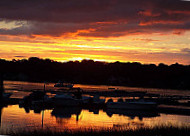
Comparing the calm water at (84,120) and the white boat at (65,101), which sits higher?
the white boat at (65,101)

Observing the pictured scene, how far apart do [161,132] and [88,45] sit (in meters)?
6.16

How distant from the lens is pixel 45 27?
400 inches

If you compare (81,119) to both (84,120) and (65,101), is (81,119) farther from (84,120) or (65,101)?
(65,101)

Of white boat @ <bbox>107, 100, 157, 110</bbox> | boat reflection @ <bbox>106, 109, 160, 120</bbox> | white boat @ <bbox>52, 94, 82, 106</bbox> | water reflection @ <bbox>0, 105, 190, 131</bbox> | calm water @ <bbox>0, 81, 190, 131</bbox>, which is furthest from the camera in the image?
white boat @ <bbox>52, 94, 82, 106</bbox>

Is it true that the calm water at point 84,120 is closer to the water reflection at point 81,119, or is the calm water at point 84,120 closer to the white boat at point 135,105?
the water reflection at point 81,119

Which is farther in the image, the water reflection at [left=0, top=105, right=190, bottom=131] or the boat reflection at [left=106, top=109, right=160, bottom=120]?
the boat reflection at [left=106, top=109, right=160, bottom=120]

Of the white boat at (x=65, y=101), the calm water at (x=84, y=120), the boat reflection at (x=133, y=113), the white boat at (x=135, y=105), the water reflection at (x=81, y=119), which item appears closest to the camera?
the water reflection at (x=81, y=119)

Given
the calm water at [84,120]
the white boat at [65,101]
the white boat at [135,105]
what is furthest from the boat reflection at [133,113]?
the white boat at [65,101]

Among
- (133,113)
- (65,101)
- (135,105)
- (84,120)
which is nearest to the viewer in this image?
(84,120)

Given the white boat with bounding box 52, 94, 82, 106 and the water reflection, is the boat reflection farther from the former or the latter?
the white boat with bounding box 52, 94, 82, 106

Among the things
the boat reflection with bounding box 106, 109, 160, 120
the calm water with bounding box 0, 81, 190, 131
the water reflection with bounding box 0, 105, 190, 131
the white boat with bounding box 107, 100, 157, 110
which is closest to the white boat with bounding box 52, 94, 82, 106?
the water reflection with bounding box 0, 105, 190, 131

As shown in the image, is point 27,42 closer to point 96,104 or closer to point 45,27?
point 45,27

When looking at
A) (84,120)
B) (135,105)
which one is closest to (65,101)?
(135,105)

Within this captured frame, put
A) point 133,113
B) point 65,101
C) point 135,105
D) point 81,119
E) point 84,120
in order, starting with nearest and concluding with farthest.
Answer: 1. point 84,120
2. point 81,119
3. point 133,113
4. point 135,105
5. point 65,101
